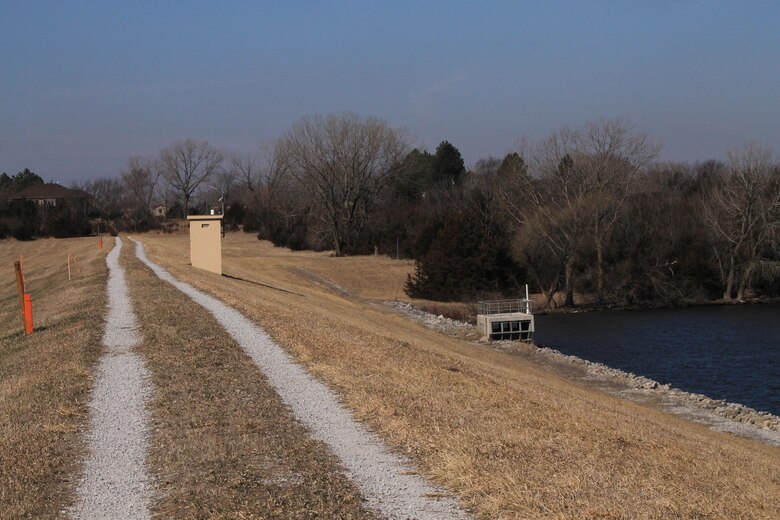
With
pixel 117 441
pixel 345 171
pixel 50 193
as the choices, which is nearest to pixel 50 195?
pixel 50 193

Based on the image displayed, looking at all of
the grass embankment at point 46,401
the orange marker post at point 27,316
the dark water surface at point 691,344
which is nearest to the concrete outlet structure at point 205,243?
the grass embankment at point 46,401

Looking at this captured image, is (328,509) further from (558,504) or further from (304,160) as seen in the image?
(304,160)

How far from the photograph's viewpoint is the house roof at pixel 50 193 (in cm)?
10469

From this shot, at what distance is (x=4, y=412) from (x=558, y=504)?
7.06m

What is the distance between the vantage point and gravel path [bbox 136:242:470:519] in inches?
260

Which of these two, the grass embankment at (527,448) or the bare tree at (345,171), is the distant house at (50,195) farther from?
the grass embankment at (527,448)

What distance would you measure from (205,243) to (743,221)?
127 ft

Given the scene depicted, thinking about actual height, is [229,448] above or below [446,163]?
below

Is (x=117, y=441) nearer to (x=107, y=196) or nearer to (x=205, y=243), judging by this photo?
(x=205, y=243)

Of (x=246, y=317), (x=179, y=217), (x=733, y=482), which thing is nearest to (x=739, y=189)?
(x=246, y=317)

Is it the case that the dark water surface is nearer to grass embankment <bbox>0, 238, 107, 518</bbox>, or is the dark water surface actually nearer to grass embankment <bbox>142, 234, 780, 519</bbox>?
grass embankment <bbox>142, 234, 780, 519</bbox>

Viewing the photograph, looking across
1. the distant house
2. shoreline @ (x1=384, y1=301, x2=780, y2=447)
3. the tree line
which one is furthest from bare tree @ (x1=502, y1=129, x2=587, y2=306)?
the distant house

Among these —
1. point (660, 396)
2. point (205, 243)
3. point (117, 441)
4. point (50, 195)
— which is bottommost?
point (660, 396)

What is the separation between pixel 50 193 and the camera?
106m
